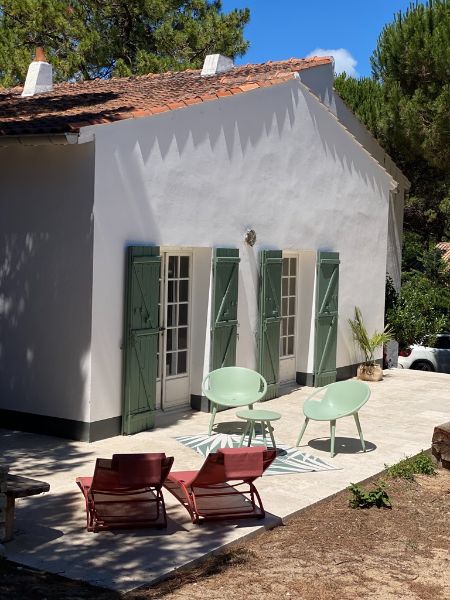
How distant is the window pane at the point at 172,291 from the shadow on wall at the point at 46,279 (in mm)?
1830

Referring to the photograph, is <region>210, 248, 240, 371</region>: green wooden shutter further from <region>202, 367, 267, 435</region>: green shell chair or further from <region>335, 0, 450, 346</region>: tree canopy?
<region>335, 0, 450, 346</region>: tree canopy

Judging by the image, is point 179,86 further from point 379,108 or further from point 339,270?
point 379,108

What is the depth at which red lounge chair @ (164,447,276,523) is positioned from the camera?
255 inches

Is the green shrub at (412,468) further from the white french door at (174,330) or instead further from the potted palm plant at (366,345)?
the potted palm plant at (366,345)

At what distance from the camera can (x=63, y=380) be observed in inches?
366

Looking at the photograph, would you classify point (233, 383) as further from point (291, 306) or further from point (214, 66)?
point (214, 66)

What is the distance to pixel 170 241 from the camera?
10172 millimetres

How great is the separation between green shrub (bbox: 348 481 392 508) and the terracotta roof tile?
4393 mm

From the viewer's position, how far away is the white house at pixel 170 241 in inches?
362

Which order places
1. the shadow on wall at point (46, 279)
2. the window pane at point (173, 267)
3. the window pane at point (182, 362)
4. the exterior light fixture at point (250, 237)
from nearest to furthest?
1. the shadow on wall at point (46, 279)
2. the window pane at point (173, 267)
3. the window pane at point (182, 362)
4. the exterior light fixture at point (250, 237)

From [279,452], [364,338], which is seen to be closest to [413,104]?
[364,338]

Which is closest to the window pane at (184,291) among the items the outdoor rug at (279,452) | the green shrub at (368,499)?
the outdoor rug at (279,452)

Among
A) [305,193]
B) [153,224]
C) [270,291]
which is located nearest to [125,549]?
[153,224]

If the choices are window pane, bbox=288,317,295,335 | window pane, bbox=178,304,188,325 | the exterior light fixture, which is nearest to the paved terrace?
window pane, bbox=288,317,295,335
